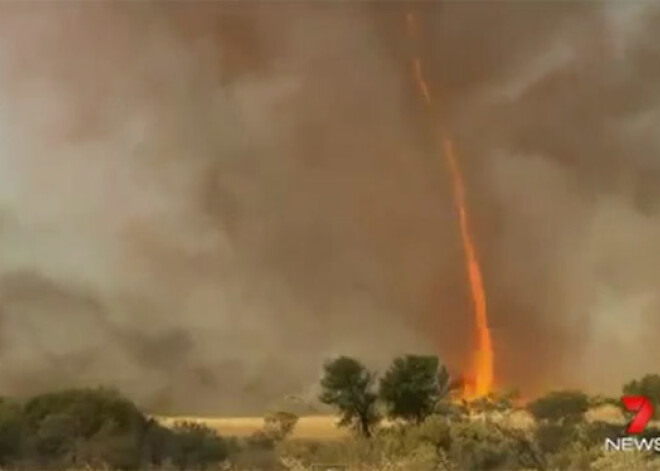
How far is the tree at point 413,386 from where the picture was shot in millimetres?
1467

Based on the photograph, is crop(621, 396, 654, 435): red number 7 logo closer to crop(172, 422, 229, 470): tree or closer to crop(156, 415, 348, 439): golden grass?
crop(156, 415, 348, 439): golden grass

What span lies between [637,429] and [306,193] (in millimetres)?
614

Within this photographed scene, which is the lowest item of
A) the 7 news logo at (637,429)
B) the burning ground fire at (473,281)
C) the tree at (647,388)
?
the 7 news logo at (637,429)

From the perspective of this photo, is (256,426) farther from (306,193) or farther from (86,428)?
(306,193)

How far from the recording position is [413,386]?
147cm

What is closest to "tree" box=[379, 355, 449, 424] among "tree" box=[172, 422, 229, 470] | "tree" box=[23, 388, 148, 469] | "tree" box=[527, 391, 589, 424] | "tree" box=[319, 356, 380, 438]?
"tree" box=[319, 356, 380, 438]

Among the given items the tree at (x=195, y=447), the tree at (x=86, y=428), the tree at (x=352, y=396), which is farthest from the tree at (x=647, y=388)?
the tree at (x=86, y=428)

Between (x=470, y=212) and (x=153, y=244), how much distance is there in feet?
1.62

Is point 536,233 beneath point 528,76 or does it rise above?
beneath

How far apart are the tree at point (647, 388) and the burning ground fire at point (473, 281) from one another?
0.69 feet

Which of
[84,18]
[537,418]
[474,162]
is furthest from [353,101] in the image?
[537,418]

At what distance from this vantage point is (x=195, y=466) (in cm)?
145

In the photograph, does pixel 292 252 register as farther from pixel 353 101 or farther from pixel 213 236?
pixel 353 101

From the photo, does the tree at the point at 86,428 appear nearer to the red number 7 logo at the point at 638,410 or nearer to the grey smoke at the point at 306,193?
the grey smoke at the point at 306,193
